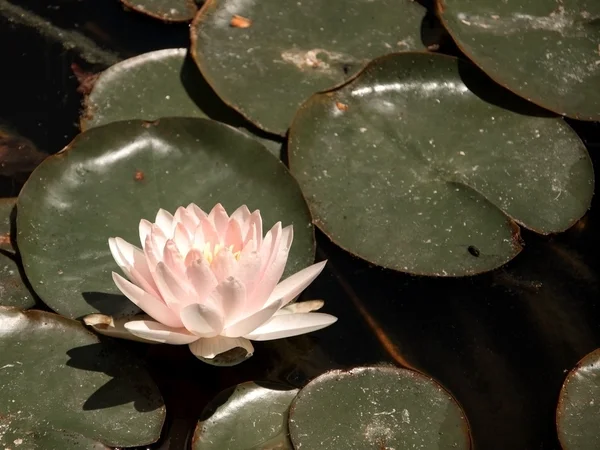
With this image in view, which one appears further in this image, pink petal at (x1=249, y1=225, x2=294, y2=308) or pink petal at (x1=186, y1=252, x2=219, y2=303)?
pink petal at (x1=249, y1=225, x2=294, y2=308)

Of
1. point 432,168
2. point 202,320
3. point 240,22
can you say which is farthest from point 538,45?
point 202,320

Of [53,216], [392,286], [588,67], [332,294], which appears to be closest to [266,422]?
[332,294]

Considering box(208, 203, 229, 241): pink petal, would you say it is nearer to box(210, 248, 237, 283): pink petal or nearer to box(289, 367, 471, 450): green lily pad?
box(210, 248, 237, 283): pink petal

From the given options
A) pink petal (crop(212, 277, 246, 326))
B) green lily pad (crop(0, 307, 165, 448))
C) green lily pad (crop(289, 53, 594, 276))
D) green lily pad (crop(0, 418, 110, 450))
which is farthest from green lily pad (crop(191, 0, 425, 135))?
green lily pad (crop(0, 418, 110, 450))

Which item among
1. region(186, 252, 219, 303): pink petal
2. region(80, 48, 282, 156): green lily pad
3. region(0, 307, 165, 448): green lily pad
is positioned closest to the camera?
region(186, 252, 219, 303): pink petal

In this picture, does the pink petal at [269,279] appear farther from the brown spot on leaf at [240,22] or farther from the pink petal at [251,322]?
the brown spot on leaf at [240,22]

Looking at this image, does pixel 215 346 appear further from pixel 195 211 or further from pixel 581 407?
pixel 581 407

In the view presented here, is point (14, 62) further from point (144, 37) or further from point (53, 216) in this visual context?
point (53, 216)
